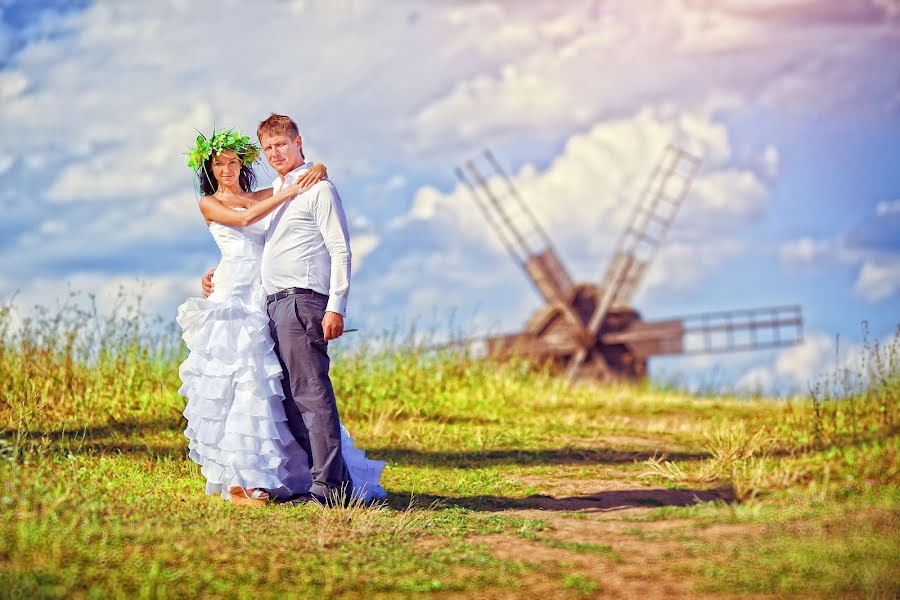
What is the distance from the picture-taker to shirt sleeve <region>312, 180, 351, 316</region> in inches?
203

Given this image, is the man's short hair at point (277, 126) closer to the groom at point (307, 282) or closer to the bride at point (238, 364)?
the groom at point (307, 282)

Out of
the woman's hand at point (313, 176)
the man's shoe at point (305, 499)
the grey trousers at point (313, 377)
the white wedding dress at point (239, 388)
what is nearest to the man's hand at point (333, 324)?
the grey trousers at point (313, 377)

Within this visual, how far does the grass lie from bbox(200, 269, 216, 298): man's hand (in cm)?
122

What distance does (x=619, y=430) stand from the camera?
975 centimetres

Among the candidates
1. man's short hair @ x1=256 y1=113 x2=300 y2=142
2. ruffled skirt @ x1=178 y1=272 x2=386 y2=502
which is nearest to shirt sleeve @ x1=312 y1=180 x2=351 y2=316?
man's short hair @ x1=256 y1=113 x2=300 y2=142

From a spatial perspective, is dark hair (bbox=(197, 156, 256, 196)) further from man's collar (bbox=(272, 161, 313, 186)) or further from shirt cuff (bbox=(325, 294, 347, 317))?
shirt cuff (bbox=(325, 294, 347, 317))

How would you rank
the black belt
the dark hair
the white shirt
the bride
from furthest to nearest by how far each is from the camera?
the dark hair, the bride, the black belt, the white shirt

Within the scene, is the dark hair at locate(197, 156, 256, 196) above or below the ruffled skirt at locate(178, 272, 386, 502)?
above

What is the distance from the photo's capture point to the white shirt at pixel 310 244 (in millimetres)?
5211

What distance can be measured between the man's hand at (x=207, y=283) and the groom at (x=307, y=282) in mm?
627

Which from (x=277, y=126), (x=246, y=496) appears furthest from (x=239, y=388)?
(x=277, y=126)

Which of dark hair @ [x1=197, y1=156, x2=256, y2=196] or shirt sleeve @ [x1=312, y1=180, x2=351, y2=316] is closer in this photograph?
shirt sleeve @ [x1=312, y1=180, x2=351, y2=316]

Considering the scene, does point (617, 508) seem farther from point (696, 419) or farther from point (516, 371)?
point (516, 371)

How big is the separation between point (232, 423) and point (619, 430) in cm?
521
